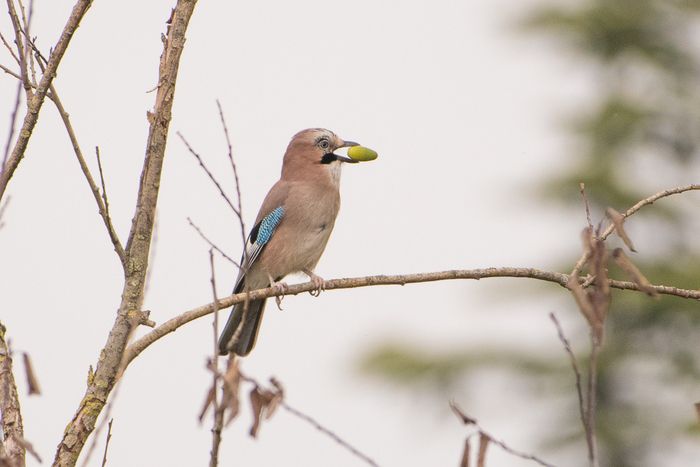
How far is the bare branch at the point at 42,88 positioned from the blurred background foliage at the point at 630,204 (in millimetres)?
11357

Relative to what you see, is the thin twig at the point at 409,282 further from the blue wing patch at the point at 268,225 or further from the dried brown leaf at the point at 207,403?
the blue wing patch at the point at 268,225

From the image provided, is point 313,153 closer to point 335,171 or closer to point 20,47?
point 335,171

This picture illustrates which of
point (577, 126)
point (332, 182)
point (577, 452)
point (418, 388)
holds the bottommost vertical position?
point (577, 452)

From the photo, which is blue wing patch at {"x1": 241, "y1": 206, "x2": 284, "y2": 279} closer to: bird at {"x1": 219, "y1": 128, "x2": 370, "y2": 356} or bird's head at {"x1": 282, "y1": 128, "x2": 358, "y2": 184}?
bird at {"x1": 219, "y1": 128, "x2": 370, "y2": 356}

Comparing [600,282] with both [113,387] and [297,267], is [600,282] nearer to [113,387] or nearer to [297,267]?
[113,387]

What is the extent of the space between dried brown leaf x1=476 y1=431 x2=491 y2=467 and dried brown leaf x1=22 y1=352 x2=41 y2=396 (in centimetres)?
112

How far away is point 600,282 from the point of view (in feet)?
9.55

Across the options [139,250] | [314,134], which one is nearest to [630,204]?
[314,134]

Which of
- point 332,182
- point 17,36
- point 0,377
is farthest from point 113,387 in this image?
point 332,182

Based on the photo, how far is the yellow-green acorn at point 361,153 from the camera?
6718 millimetres

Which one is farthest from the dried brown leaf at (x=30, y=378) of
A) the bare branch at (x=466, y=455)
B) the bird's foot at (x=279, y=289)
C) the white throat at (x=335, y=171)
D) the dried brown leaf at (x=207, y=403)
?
the white throat at (x=335, y=171)

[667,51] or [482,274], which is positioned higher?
[667,51]

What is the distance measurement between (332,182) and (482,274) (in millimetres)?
2639

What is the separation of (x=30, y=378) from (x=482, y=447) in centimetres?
115
